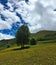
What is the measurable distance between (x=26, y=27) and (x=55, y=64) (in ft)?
246

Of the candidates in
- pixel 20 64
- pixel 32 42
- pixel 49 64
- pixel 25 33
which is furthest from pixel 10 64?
pixel 32 42

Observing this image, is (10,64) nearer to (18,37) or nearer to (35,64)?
(35,64)

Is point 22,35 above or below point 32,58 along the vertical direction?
above

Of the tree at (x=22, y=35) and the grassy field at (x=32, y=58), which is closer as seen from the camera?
the grassy field at (x=32, y=58)

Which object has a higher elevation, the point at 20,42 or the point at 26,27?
the point at 26,27

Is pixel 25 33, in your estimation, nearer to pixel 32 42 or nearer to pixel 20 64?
pixel 32 42

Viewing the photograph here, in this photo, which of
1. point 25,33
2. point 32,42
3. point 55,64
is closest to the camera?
point 55,64

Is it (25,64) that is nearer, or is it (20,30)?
(25,64)

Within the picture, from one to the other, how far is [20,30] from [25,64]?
232 feet

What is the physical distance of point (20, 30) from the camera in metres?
103

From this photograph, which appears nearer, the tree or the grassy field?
the grassy field

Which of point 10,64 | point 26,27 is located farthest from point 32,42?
point 10,64

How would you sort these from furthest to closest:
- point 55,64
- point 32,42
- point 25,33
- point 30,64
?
point 32,42, point 25,33, point 30,64, point 55,64

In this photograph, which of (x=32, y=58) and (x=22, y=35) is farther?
(x=22, y=35)
